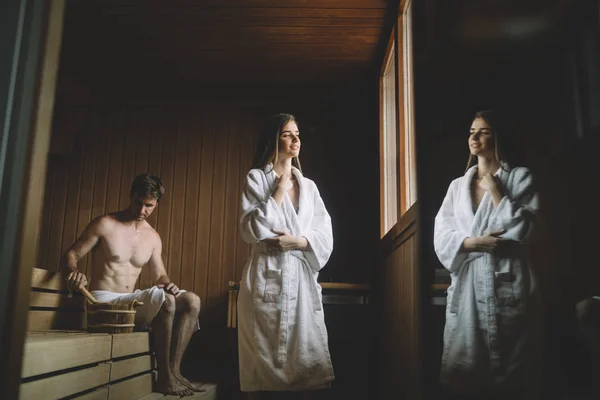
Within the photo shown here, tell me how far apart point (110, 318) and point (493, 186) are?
2.42m

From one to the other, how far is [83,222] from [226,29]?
7.01 feet

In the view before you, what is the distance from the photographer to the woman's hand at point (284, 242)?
10.5ft

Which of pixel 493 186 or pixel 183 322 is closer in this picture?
pixel 493 186

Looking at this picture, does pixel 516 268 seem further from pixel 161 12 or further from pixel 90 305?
pixel 161 12

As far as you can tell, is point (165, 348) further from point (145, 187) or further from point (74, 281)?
point (145, 187)

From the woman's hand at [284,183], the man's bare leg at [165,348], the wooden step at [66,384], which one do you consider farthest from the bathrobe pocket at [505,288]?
the man's bare leg at [165,348]

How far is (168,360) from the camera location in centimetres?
363

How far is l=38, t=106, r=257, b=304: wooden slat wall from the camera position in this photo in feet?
16.5

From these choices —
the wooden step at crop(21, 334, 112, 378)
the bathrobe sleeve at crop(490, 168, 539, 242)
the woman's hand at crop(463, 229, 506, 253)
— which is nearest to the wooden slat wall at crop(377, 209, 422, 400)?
the woman's hand at crop(463, 229, 506, 253)

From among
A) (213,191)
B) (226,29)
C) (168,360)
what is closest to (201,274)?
(213,191)

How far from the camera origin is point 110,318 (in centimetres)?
334

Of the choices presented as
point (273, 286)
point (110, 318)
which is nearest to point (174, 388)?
point (110, 318)

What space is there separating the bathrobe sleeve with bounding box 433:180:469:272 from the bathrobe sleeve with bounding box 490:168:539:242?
0.88 ft

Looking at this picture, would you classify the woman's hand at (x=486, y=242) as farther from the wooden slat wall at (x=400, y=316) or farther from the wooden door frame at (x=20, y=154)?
the wooden door frame at (x=20, y=154)
